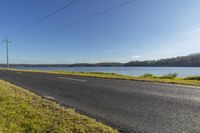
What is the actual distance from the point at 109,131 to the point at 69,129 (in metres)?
0.85

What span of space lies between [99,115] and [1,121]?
8.11 feet

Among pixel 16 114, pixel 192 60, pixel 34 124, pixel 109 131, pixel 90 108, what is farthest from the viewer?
pixel 192 60

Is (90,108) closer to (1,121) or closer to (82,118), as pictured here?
(82,118)

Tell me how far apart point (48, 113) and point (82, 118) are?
1073 millimetres

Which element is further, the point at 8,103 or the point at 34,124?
the point at 8,103

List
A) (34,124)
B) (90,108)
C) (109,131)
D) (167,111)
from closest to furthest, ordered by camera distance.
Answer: (109,131), (34,124), (167,111), (90,108)

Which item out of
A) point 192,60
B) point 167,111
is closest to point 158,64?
point 192,60

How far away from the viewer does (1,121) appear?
396 cm

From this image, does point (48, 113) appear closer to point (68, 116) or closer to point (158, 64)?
point (68, 116)

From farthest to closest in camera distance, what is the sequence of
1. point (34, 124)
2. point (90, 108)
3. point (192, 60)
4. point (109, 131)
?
point (192, 60) → point (90, 108) → point (34, 124) → point (109, 131)

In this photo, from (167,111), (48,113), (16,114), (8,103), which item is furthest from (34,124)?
(167,111)

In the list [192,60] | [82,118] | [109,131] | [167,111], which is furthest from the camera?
[192,60]

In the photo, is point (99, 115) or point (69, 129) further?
point (99, 115)

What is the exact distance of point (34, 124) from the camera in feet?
12.3
